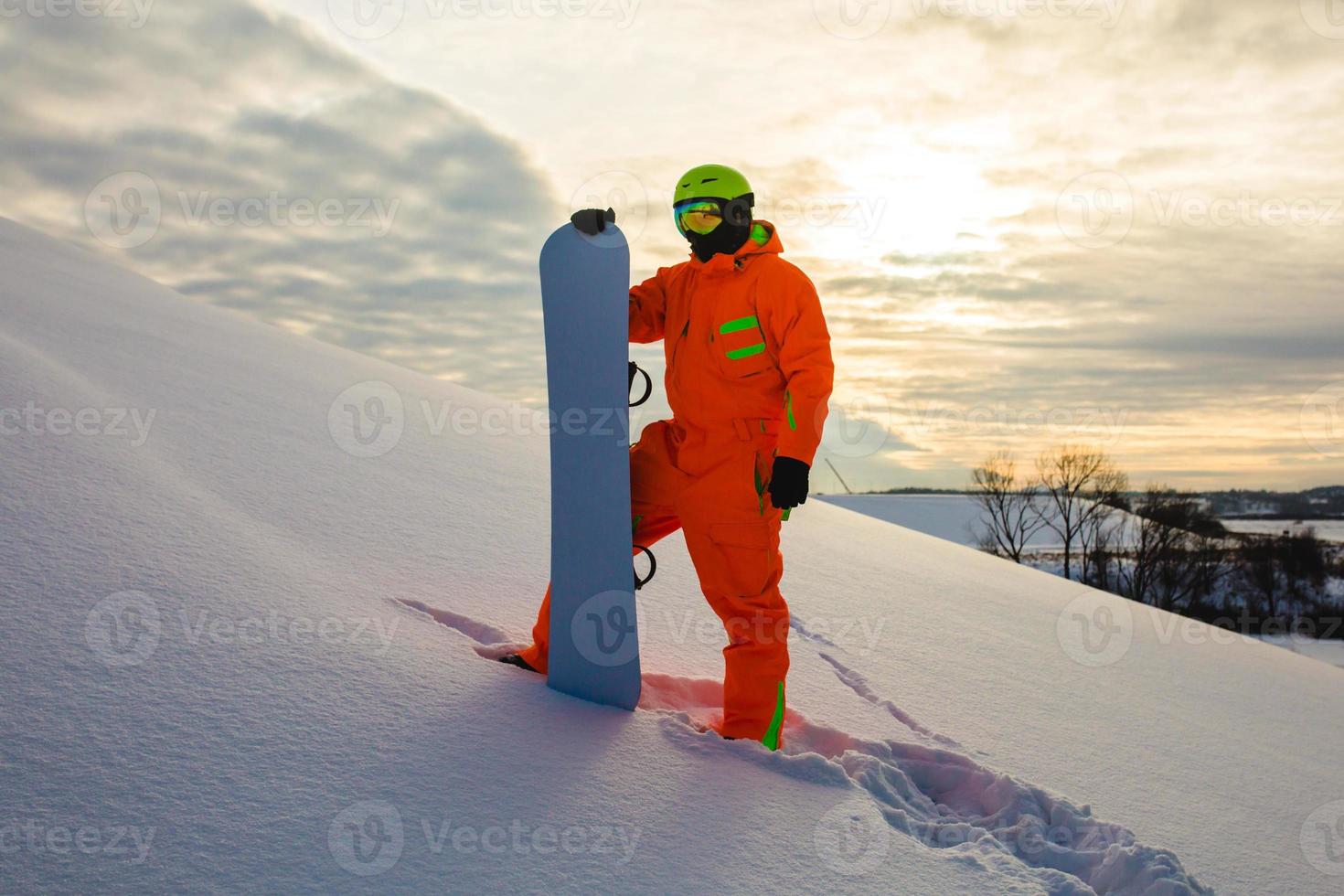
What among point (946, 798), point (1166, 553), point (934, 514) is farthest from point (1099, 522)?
point (946, 798)

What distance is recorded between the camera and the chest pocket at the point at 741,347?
281 centimetres

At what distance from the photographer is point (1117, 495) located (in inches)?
1705

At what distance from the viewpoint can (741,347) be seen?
282cm

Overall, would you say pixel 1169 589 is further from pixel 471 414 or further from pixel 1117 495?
pixel 471 414

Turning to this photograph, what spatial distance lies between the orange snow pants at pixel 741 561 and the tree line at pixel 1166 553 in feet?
131

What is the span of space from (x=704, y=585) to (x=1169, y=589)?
4427cm

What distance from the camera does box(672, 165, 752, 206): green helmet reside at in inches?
116

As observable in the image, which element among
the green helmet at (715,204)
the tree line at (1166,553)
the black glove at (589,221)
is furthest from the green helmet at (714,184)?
the tree line at (1166,553)

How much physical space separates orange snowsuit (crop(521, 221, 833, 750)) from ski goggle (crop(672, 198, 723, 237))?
128 millimetres

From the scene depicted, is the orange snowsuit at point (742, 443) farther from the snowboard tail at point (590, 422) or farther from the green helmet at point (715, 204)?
the snowboard tail at point (590, 422)

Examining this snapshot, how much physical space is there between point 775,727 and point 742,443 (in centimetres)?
92

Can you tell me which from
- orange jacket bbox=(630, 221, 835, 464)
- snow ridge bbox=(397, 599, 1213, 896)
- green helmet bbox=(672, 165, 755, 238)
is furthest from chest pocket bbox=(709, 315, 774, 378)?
snow ridge bbox=(397, 599, 1213, 896)

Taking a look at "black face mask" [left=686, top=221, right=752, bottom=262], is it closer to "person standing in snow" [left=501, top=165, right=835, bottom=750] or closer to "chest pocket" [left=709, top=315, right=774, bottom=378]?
"person standing in snow" [left=501, top=165, right=835, bottom=750]

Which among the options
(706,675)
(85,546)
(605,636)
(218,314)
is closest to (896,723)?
(706,675)
